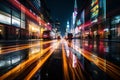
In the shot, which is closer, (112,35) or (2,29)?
(2,29)

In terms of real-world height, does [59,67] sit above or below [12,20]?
below

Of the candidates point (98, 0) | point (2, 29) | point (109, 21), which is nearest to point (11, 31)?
point (2, 29)

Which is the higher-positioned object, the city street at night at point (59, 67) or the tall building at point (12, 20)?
the tall building at point (12, 20)

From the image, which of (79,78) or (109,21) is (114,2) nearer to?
(109,21)

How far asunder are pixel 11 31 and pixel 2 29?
5364 mm

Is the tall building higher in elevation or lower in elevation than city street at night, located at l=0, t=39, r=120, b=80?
higher

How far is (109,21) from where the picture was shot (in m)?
63.5

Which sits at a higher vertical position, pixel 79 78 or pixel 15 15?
pixel 15 15

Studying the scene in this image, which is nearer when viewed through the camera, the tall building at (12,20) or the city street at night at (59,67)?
the city street at night at (59,67)

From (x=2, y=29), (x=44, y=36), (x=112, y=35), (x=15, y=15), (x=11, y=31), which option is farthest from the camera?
(x=44, y=36)

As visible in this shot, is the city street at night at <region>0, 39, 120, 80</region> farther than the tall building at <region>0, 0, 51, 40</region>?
No

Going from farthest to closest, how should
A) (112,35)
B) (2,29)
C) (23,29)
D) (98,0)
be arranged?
(98,0), (23,29), (112,35), (2,29)

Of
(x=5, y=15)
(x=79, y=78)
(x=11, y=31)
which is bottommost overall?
(x=79, y=78)

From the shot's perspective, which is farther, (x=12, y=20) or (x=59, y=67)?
(x=12, y=20)
